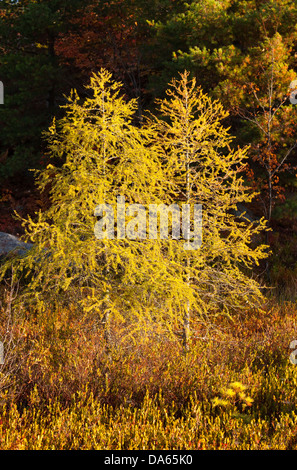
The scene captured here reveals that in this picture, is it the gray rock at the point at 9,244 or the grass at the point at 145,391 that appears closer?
the grass at the point at 145,391

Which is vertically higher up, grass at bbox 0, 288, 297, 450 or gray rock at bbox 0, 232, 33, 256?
gray rock at bbox 0, 232, 33, 256

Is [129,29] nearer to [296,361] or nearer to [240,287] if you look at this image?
[240,287]

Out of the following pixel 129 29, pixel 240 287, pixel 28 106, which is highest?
pixel 129 29

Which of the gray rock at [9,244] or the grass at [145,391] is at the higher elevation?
the gray rock at [9,244]

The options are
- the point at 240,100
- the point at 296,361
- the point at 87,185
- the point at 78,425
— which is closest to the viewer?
the point at 78,425

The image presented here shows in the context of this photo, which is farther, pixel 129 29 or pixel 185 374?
pixel 129 29

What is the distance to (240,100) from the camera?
1231 cm

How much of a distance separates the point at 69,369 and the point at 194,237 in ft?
9.19

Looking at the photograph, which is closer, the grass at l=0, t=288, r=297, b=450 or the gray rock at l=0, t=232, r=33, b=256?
the grass at l=0, t=288, r=297, b=450

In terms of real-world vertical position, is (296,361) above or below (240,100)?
below

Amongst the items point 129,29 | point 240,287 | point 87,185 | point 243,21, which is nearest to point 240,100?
point 243,21

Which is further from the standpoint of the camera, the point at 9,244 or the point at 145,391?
the point at 9,244

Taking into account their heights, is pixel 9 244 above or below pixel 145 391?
above
